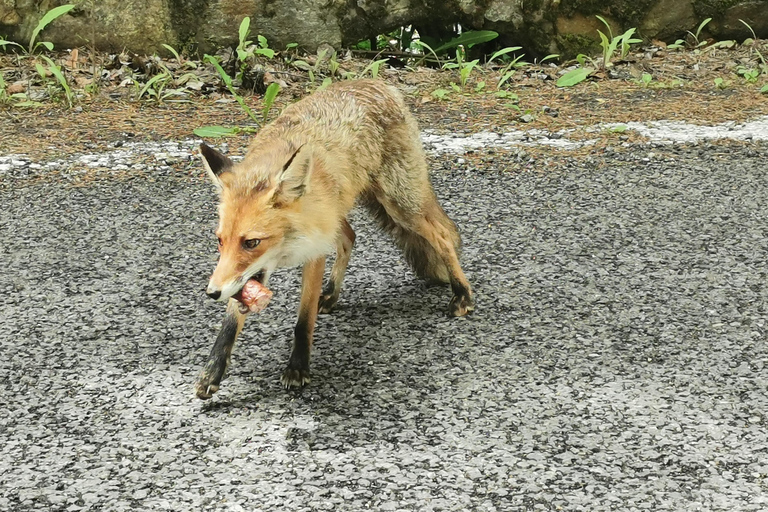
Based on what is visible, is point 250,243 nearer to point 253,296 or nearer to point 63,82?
point 253,296

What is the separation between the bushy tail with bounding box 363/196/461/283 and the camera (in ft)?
14.6

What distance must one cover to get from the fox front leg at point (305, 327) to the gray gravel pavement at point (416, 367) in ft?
0.36

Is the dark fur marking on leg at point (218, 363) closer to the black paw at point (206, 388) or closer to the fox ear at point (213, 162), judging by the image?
the black paw at point (206, 388)

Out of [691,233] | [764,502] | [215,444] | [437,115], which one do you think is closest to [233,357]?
[215,444]

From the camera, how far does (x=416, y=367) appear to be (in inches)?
153

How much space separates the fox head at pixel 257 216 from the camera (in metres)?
3.25

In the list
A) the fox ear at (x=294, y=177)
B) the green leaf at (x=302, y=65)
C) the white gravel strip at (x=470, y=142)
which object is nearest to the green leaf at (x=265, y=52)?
the green leaf at (x=302, y=65)

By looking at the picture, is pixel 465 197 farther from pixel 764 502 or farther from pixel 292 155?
pixel 764 502

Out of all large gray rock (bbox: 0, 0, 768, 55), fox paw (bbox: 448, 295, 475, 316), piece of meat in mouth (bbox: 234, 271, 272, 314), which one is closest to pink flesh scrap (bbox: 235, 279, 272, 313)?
piece of meat in mouth (bbox: 234, 271, 272, 314)

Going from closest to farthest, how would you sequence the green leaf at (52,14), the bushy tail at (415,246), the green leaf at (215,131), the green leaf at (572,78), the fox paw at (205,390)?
the fox paw at (205,390) < the bushy tail at (415,246) < the green leaf at (215,131) < the green leaf at (52,14) < the green leaf at (572,78)

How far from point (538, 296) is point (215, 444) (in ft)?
6.68

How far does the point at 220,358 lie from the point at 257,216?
68cm

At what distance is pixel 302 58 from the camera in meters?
9.05

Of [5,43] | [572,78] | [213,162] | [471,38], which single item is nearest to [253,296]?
[213,162]
